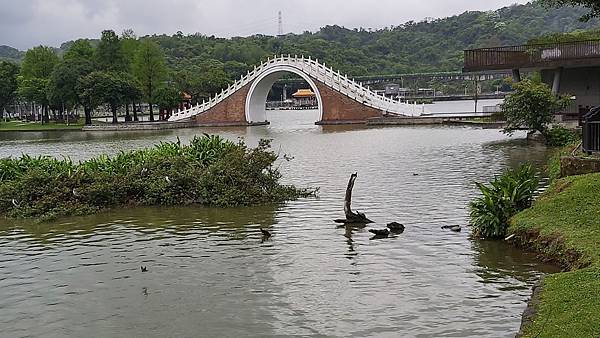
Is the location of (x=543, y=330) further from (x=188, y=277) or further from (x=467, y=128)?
(x=467, y=128)

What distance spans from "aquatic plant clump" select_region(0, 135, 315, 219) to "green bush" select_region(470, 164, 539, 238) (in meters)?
6.47

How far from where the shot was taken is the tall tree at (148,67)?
68.7m

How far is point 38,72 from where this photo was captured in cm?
7712

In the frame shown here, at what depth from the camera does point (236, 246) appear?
1308cm

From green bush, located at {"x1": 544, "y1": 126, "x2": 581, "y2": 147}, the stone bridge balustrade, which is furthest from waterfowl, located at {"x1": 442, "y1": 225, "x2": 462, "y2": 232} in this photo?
the stone bridge balustrade

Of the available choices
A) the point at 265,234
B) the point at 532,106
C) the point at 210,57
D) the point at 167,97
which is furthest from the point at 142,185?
the point at 210,57

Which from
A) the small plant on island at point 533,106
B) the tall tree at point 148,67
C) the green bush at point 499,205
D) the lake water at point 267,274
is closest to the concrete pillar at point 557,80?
the small plant on island at point 533,106

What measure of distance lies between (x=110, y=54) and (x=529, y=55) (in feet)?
160

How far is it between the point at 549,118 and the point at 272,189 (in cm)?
1741

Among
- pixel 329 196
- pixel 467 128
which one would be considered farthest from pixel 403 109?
pixel 329 196

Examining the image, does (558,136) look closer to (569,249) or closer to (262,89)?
(569,249)

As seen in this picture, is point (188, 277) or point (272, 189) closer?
point (188, 277)

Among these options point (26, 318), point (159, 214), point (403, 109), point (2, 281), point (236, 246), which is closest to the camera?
point (26, 318)

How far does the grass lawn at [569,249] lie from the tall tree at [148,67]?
2357 inches
